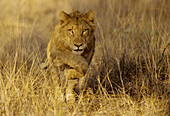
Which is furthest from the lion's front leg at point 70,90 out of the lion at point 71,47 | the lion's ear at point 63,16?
the lion's ear at point 63,16

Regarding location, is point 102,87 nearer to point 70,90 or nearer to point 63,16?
point 70,90

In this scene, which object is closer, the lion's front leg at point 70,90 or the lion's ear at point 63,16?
the lion's ear at point 63,16

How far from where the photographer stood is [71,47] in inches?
154

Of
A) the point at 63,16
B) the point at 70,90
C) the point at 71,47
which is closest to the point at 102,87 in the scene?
the point at 71,47

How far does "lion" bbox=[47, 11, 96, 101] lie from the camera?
12.8 feet

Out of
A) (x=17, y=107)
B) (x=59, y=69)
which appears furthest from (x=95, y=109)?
(x=17, y=107)

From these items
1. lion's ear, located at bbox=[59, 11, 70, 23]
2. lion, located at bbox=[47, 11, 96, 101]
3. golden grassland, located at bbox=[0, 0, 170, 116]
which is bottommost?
golden grassland, located at bbox=[0, 0, 170, 116]

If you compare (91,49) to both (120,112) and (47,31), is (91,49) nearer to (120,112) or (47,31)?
(120,112)

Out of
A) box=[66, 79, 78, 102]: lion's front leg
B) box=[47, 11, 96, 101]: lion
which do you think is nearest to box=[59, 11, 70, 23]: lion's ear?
box=[47, 11, 96, 101]: lion

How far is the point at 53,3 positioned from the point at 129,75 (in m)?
7.16

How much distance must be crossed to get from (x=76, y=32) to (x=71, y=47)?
0.61 feet

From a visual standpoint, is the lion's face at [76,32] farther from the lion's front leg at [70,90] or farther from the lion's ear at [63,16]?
the lion's front leg at [70,90]

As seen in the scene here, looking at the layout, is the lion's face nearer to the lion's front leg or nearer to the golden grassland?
the golden grassland

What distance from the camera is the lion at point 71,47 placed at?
390cm
